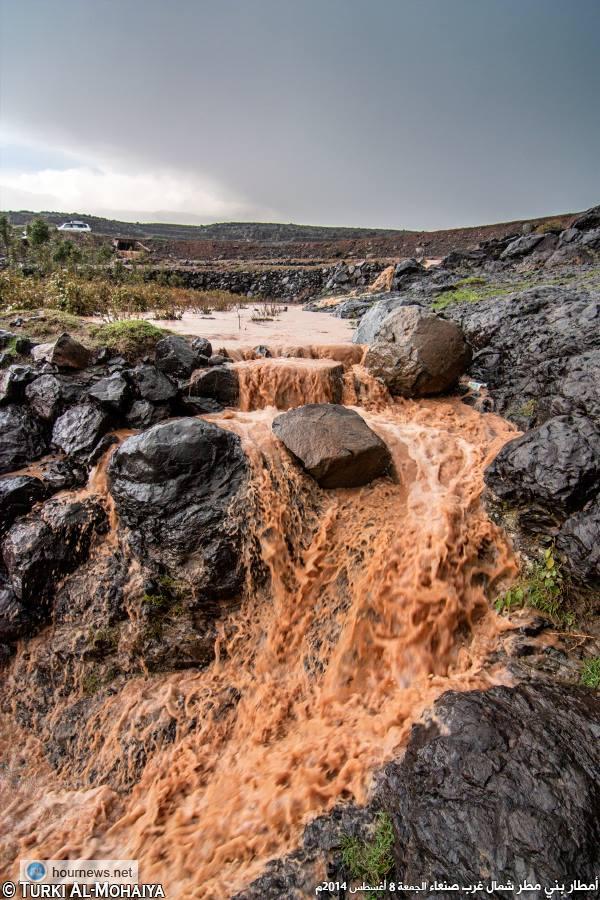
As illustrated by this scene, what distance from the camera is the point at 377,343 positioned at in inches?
296

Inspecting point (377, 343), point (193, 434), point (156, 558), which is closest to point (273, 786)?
point (156, 558)

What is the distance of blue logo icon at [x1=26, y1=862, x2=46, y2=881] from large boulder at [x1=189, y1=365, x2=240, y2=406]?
17.6 feet

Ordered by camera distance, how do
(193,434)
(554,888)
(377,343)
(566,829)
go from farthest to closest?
(377,343) < (193,434) < (566,829) < (554,888)

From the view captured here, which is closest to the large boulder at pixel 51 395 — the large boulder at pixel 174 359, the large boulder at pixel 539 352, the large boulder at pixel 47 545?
the large boulder at pixel 174 359

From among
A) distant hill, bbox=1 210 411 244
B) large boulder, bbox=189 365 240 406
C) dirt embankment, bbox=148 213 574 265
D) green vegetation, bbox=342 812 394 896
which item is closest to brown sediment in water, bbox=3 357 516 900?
green vegetation, bbox=342 812 394 896

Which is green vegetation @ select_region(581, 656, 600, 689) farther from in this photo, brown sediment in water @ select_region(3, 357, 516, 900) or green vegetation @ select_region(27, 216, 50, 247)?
green vegetation @ select_region(27, 216, 50, 247)

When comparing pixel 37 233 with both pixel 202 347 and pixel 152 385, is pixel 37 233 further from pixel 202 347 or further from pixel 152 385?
pixel 152 385

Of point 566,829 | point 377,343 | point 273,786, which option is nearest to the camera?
point 566,829

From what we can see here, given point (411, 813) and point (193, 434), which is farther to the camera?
point (193, 434)

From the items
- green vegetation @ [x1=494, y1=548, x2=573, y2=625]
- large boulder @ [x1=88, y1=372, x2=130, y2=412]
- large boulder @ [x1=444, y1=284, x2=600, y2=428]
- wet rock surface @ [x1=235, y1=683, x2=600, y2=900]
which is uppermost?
large boulder @ [x1=444, y1=284, x2=600, y2=428]

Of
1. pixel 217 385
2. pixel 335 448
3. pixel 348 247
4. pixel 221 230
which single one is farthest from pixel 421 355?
pixel 221 230

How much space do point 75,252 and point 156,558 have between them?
58.0 ft

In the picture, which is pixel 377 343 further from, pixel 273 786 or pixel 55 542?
pixel 273 786

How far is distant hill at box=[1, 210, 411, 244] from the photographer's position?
139ft
